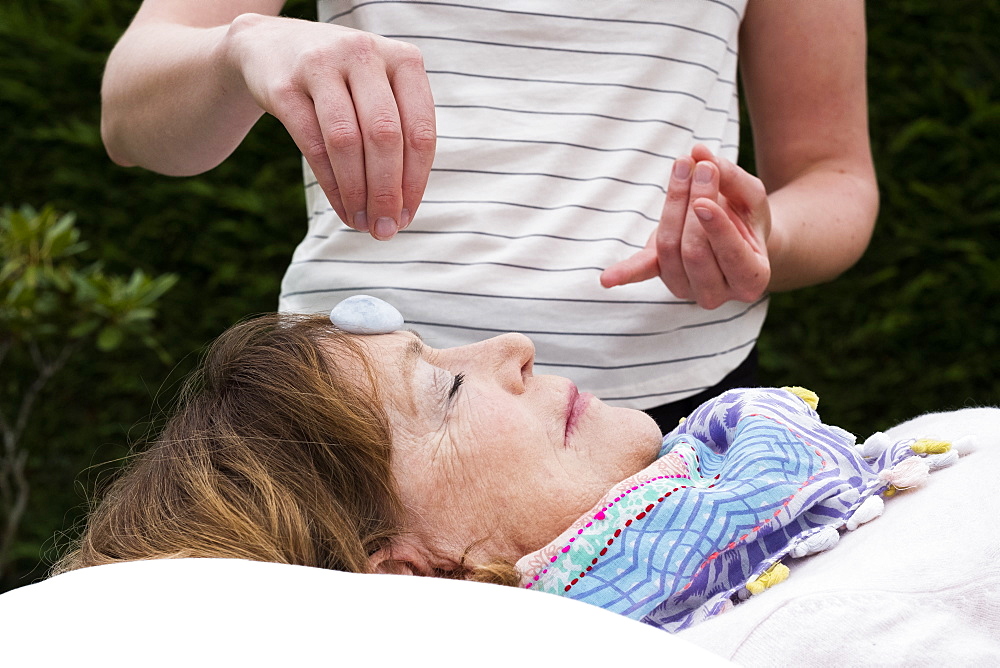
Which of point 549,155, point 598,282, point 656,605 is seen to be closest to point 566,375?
point 598,282

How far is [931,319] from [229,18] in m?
2.33

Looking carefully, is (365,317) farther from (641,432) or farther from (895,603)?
(895,603)

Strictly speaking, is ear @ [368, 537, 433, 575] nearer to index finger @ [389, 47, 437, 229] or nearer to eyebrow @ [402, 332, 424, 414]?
eyebrow @ [402, 332, 424, 414]

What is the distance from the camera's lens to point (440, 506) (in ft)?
3.11

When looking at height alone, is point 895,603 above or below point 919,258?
above

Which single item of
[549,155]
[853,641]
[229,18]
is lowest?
[853,641]

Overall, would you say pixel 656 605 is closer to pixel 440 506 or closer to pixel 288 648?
pixel 440 506

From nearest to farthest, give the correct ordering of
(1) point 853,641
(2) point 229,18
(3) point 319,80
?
(1) point 853,641, (3) point 319,80, (2) point 229,18

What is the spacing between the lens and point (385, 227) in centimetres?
87

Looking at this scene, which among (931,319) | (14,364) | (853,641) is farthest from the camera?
(14,364)

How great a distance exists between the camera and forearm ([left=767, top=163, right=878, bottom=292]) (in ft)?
4.38

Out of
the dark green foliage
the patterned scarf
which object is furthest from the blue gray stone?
the dark green foliage

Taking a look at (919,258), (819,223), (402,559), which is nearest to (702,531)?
(402,559)

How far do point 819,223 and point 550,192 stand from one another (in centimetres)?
42
